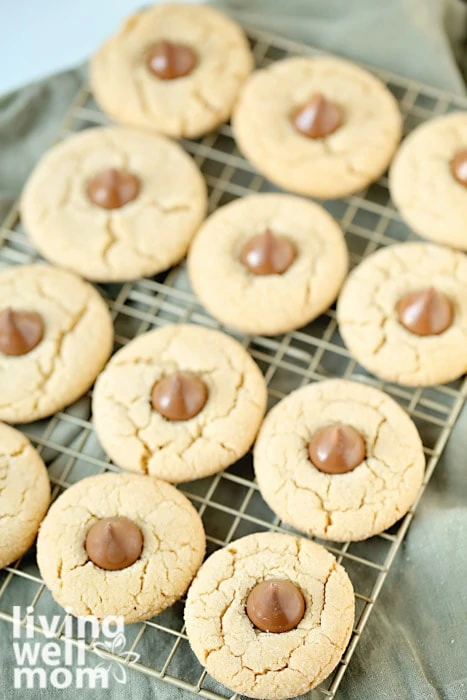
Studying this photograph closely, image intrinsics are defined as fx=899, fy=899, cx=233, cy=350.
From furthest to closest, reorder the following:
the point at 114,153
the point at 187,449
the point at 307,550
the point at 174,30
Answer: the point at 174,30, the point at 114,153, the point at 187,449, the point at 307,550

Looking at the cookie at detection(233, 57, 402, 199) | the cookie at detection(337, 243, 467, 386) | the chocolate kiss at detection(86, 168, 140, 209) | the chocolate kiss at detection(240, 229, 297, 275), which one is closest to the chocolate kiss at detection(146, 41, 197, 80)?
the cookie at detection(233, 57, 402, 199)

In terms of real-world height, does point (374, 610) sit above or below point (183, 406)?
below

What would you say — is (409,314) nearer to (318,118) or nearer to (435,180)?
(435,180)

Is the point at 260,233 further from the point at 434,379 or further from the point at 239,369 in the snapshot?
the point at 434,379

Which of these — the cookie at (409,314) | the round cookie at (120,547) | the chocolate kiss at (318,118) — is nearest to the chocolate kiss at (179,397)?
the round cookie at (120,547)

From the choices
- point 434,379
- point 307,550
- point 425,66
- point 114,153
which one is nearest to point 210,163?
point 114,153

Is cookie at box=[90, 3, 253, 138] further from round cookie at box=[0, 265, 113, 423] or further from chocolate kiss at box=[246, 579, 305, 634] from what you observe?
chocolate kiss at box=[246, 579, 305, 634]
